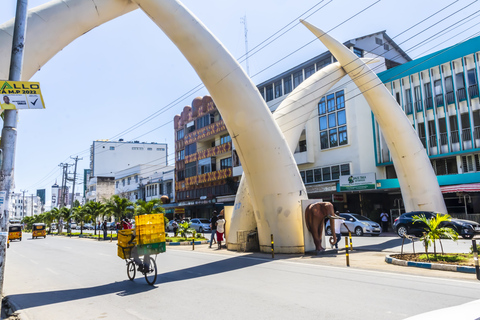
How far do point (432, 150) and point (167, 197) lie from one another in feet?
142

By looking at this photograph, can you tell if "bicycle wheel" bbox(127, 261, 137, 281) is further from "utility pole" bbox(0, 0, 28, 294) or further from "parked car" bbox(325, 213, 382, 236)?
"parked car" bbox(325, 213, 382, 236)

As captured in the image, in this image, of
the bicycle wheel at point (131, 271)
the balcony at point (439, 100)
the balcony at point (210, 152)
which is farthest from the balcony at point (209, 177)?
the bicycle wheel at point (131, 271)

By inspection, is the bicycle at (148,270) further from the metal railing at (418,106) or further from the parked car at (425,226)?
the metal railing at (418,106)

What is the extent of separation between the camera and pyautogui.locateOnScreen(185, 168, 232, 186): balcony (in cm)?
4859

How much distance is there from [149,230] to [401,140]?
18.4 metres

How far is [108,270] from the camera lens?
13250 millimetres

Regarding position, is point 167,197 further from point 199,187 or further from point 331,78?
point 331,78

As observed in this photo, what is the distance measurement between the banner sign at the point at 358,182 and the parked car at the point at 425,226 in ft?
26.5

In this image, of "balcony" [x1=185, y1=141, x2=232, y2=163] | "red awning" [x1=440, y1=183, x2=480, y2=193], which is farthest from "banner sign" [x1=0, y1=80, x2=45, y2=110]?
"balcony" [x1=185, y1=141, x2=232, y2=163]

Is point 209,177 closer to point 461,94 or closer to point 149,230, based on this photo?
point 461,94

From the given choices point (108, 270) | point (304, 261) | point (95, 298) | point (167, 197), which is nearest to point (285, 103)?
point (304, 261)

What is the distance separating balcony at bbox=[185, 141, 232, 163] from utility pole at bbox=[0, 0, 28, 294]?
134ft

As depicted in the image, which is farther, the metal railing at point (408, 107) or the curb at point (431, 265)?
the metal railing at point (408, 107)

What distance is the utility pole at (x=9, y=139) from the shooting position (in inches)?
251
